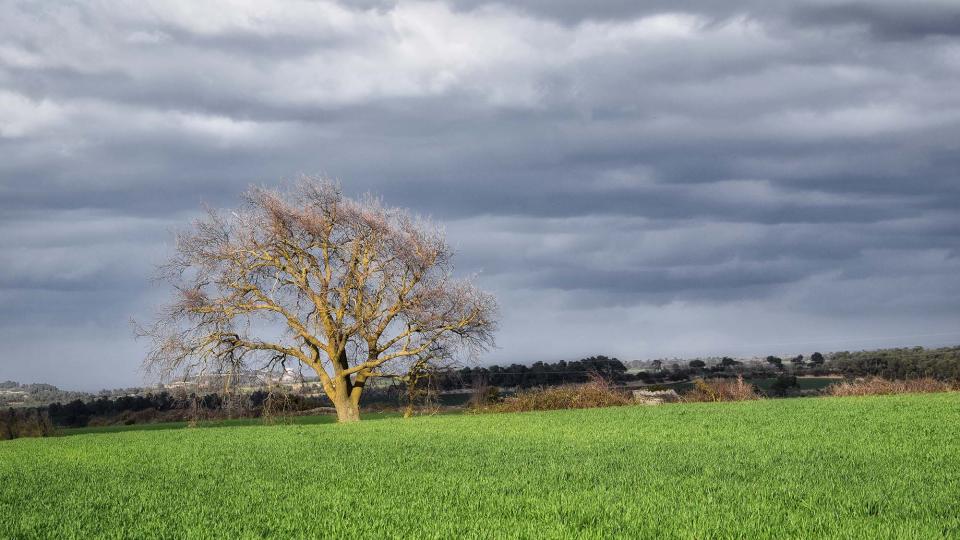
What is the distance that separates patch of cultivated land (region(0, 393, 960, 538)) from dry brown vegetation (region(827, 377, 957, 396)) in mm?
17137

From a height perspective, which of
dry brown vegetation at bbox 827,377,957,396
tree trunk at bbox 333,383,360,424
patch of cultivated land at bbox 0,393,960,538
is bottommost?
patch of cultivated land at bbox 0,393,960,538

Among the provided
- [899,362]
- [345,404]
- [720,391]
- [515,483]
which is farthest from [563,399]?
[899,362]

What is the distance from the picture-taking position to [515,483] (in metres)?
14.3

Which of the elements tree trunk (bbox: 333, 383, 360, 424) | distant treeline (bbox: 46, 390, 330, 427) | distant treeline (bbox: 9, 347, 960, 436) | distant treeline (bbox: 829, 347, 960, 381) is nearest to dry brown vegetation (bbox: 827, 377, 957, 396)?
distant treeline (bbox: 9, 347, 960, 436)

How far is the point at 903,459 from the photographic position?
17.1m

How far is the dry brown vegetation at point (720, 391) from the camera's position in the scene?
4431 centimetres

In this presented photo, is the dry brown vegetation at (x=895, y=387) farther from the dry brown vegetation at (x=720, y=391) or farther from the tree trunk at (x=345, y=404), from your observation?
the tree trunk at (x=345, y=404)

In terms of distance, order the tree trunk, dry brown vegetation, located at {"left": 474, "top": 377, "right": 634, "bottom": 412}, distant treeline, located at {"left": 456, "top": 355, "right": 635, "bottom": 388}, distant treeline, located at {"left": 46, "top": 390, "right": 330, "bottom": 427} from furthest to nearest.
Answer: distant treeline, located at {"left": 456, "top": 355, "right": 635, "bottom": 388} < dry brown vegetation, located at {"left": 474, "top": 377, "right": 634, "bottom": 412} < the tree trunk < distant treeline, located at {"left": 46, "top": 390, "right": 330, "bottom": 427}

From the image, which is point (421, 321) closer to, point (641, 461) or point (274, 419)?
point (274, 419)

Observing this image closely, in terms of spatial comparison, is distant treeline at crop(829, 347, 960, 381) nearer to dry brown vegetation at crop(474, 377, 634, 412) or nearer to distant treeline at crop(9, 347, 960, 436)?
distant treeline at crop(9, 347, 960, 436)

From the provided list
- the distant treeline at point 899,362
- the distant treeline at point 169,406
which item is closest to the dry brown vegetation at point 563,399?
the distant treeline at point 169,406

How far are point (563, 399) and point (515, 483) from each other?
27.0 meters

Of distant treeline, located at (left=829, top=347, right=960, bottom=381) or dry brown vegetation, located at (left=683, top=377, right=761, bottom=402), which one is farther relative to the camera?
distant treeline, located at (left=829, top=347, right=960, bottom=381)

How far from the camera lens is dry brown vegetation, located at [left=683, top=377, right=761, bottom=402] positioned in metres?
44.3
